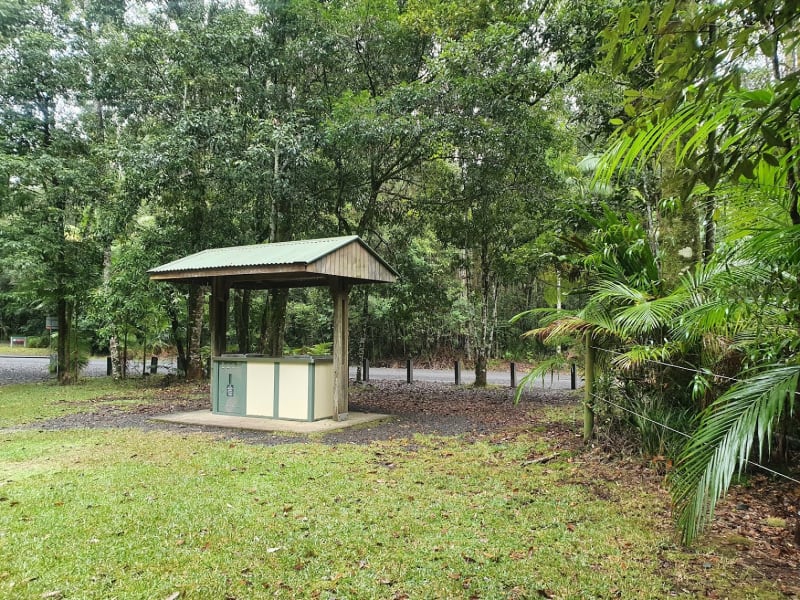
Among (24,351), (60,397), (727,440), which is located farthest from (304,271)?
(24,351)

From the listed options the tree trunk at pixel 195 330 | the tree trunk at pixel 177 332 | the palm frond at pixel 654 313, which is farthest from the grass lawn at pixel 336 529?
the tree trunk at pixel 177 332

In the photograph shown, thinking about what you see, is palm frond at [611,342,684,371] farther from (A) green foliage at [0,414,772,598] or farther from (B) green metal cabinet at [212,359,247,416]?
(B) green metal cabinet at [212,359,247,416]

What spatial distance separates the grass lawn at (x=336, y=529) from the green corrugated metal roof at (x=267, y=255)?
A: 8.84ft

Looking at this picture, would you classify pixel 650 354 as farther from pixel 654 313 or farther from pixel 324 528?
pixel 324 528

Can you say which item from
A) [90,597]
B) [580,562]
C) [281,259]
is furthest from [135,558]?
[281,259]

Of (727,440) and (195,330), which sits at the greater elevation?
(195,330)

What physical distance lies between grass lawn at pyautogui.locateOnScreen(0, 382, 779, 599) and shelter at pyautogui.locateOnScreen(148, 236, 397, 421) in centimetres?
246

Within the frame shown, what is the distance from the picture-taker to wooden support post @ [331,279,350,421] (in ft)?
25.5

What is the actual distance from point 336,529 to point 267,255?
4951 millimetres

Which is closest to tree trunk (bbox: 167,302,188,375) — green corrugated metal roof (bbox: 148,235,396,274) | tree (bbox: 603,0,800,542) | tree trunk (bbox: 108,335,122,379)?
tree trunk (bbox: 108,335,122,379)

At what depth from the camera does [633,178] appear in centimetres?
906

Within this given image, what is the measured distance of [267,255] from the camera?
7656mm

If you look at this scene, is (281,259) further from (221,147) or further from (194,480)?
(221,147)

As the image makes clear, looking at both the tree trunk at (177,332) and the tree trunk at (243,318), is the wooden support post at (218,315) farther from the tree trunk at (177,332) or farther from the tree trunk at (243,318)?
the tree trunk at (177,332)
